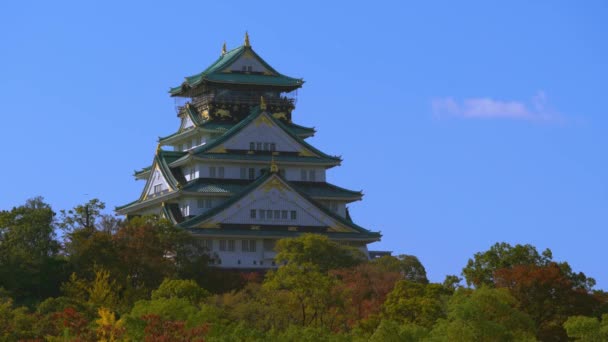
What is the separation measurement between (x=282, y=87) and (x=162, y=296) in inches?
1462

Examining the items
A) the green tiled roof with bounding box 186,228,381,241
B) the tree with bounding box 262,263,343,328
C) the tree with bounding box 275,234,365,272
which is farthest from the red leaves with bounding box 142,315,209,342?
the green tiled roof with bounding box 186,228,381,241

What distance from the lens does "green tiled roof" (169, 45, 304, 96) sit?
108125 millimetres

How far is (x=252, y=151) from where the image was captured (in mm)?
105000

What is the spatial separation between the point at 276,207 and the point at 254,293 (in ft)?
67.5

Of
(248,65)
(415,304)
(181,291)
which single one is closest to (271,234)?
(248,65)

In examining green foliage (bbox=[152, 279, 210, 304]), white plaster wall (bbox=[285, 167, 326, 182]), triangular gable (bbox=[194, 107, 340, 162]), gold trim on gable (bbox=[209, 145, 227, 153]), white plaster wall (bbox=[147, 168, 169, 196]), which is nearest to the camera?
green foliage (bbox=[152, 279, 210, 304])

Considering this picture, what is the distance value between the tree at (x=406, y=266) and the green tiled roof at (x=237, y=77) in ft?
77.4

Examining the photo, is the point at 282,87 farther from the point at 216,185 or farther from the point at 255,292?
the point at 255,292

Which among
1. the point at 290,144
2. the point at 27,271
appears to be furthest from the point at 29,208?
the point at 290,144

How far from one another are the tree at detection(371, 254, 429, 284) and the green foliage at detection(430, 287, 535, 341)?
18892 mm

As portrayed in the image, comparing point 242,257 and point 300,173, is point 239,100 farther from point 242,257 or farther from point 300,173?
point 242,257

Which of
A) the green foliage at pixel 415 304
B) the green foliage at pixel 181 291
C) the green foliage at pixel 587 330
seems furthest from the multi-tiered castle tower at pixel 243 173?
the green foliage at pixel 587 330

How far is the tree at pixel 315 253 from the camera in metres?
87.6

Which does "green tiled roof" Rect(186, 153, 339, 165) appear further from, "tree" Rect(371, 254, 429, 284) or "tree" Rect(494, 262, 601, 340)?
"tree" Rect(494, 262, 601, 340)
